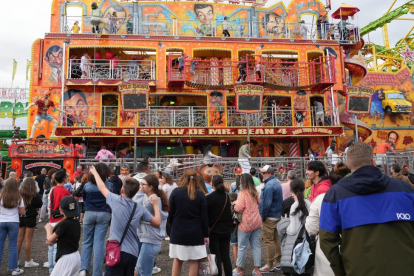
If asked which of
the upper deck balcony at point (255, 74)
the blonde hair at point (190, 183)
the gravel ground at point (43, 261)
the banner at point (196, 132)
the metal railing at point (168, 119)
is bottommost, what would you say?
the gravel ground at point (43, 261)

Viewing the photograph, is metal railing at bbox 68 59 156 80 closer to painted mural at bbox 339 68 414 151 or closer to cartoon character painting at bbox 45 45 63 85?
cartoon character painting at bbox 45 45 63 85

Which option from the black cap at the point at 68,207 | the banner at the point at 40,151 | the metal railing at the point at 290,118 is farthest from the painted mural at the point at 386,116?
the black cap at the point at 68,207

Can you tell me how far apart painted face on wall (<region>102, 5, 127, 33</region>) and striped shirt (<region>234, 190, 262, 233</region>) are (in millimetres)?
20807

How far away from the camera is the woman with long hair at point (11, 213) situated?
691 cm

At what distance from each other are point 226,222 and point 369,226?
3.37 meters

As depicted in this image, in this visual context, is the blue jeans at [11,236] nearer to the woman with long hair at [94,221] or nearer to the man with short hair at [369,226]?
the woman with long hair at [94,221]

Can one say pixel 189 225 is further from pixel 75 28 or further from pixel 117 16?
pixel 117 16

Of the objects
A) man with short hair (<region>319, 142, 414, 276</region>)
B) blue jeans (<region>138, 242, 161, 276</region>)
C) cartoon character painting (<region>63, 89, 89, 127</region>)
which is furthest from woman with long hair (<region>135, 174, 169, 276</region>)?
cartoon character painting (<region>63, 89, 89, 127</region>)

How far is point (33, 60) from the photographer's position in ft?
71.4

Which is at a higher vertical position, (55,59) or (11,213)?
(55,59)

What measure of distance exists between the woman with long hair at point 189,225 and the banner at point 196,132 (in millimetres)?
14594

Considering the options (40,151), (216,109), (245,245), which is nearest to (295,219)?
(245,245)

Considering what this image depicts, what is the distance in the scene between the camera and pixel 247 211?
674cm

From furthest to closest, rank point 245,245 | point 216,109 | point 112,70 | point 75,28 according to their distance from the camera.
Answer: point 75,28 → point 216,109 → point 112,70 → point 245,245
